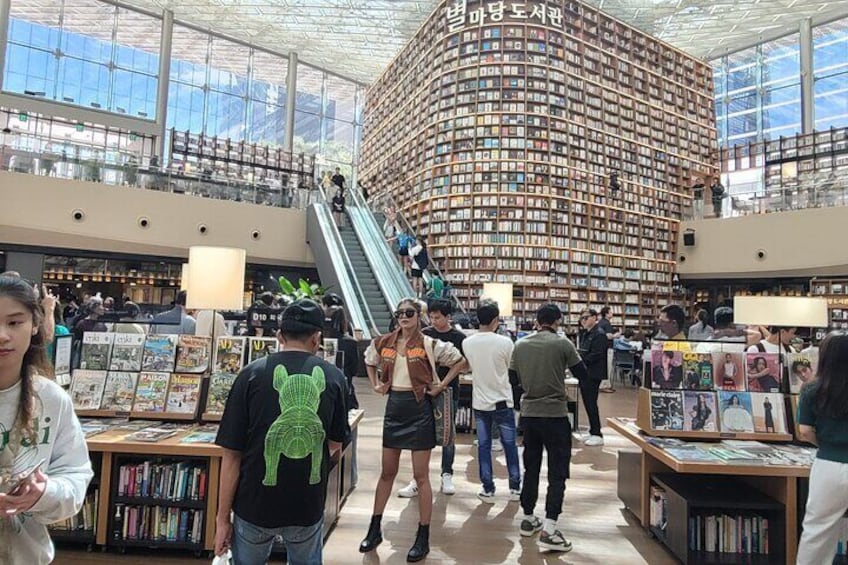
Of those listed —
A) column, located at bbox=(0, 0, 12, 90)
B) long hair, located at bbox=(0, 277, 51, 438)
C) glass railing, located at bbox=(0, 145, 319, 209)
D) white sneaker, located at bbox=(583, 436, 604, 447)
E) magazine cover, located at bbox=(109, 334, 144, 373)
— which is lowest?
white sneaker, located at bbox=(583, 436, 604, 447)

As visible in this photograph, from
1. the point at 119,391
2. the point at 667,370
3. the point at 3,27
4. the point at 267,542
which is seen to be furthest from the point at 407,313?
the point at 3,27

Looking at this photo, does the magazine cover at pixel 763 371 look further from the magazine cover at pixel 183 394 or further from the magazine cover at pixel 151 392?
the magazine cover at pixel 151 392

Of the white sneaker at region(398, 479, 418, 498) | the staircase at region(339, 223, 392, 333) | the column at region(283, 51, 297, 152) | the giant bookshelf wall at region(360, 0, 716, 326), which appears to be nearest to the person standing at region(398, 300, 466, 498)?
the white sneaker at region(398, 479, 418, 498)

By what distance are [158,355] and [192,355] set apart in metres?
0.20

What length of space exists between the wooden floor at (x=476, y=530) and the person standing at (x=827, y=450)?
0.88 metres

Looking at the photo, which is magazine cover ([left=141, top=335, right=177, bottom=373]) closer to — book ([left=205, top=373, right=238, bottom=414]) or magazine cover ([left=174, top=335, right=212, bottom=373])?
magazine cover ([left=174, top=335, right=212, bottom=373])

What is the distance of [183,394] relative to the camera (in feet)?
10.6

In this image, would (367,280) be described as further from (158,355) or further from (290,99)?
(290,99)

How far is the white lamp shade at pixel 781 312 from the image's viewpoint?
3699 mm

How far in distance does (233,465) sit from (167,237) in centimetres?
1216

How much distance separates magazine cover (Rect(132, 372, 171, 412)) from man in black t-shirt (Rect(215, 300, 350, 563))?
171 centimetres

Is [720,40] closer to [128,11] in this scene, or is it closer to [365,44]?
[365,44]

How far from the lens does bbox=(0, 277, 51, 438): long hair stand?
1.19 meters

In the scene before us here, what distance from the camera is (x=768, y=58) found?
61.3 feet
